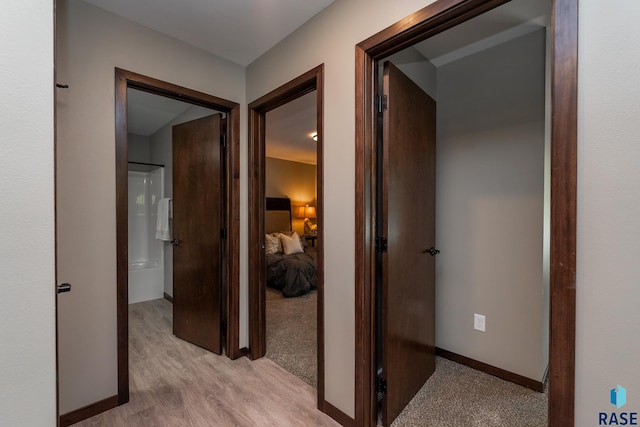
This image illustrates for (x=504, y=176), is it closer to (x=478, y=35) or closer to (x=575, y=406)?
(x=478, y=35)

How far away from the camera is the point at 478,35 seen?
2.01 metres

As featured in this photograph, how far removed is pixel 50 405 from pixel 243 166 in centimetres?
190

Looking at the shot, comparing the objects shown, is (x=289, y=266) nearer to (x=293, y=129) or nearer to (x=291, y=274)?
(x=291, y=274)

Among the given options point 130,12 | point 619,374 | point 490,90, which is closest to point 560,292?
point 619,374

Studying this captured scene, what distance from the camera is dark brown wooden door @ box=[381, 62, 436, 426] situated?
5.19 feet

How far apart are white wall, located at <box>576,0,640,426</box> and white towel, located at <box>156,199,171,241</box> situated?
4.18 metres

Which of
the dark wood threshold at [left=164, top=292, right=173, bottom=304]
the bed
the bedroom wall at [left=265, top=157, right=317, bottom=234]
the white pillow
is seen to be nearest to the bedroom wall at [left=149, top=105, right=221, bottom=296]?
the dark wood threshold at [left=164, top=292, right=173, bottom=304]

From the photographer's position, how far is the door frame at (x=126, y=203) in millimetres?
1817

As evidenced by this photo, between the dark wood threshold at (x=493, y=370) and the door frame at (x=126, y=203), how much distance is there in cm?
178

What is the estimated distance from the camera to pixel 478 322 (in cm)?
227

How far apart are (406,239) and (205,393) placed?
5.59 ft

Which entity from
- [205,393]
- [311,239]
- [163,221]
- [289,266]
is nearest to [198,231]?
[205,393]

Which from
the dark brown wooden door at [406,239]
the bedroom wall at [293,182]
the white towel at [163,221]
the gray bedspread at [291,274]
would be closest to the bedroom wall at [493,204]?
the dark brown wooden door at [406,239]

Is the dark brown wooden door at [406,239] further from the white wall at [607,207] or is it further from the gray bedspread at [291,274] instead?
the gray bedspread at [291,274]
